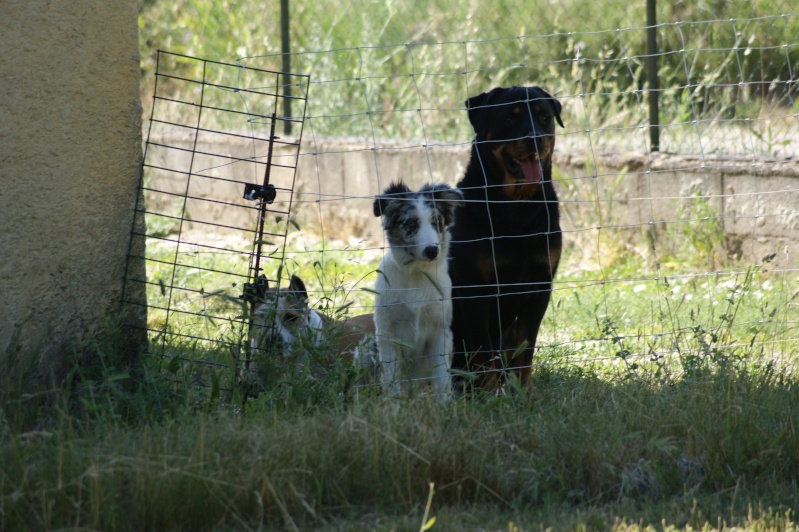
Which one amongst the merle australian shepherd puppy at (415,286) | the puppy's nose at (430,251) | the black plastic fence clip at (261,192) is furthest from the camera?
the merle australian shepherd puppy at (415,286)

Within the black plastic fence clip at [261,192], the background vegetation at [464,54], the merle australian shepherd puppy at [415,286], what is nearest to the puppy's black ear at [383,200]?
the merle australian shepherd puppy at [415,286]

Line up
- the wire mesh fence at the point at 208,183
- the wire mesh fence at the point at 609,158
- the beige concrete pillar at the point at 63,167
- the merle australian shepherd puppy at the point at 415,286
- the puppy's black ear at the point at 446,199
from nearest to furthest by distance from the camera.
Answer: the beige concrete pillar at the point at 63,167
the merle australian shepherd puppy at the point at 415,286
the puppy's black ear at the point at 446,199
the wire mesh fence at the point at 609,158
the wire mesh fence at the point at 208,183

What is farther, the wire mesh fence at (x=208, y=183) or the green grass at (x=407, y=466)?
the wire mesh fence at (x=208, y=183)

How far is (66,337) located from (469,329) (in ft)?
6.58

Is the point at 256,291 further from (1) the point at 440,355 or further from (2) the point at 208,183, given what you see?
(2) the point at 208,183

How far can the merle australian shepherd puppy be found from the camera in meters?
4.72

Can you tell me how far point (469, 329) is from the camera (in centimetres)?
497

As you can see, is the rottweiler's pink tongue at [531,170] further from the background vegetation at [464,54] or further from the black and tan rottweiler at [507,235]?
the background vegetation at [464,54]

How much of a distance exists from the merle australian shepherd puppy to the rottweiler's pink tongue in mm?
380

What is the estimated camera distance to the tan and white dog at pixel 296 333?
4273 mm

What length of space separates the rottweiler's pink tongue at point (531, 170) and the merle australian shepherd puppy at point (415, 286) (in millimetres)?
380

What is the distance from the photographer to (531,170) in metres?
4.94

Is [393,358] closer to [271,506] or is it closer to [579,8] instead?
[271,506]

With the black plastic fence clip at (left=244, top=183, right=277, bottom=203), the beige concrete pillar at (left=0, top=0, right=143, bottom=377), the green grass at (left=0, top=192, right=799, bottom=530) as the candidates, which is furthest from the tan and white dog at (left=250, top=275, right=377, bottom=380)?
the beige concrete pillar at (left=0, top=0, right=143, bottom=377)
